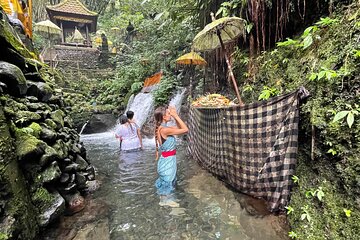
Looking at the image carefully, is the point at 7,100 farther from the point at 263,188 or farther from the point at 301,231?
the point at 301,231

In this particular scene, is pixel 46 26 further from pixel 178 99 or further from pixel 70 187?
pixel 70 187

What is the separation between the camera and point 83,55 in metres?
21.6

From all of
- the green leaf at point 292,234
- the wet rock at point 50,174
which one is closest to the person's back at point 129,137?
the wet rock at point 50,174

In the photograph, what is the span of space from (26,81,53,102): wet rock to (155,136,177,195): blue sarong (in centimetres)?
290

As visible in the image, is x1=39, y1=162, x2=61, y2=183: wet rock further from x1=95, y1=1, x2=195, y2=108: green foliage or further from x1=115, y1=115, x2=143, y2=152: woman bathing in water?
x1=95, y1=1, x2=195, y2=108: green foliage

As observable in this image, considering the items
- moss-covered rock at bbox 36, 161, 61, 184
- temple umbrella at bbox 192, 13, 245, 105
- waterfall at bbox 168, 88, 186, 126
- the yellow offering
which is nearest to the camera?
moss-covered rock at bbox 36, 161, 61, 184

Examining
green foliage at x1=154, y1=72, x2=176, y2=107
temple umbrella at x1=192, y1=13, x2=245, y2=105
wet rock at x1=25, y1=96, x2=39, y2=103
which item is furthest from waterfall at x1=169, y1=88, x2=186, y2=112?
wet rock at x1=25, y1=96, x2=39, y2=103

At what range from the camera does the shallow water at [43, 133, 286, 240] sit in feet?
10.4

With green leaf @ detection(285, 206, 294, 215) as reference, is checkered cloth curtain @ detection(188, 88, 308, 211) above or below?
above

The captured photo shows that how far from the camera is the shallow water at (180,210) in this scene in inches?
125

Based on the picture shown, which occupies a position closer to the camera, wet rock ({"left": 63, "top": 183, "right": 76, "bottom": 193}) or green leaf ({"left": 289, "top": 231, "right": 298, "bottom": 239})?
green leaf ({"left": 289, "top": 231, "right": 298, "bottom": 239})

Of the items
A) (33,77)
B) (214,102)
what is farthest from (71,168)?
(214,102)

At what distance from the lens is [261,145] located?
3359 millimetres

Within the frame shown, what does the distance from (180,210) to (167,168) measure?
819 millimetres
